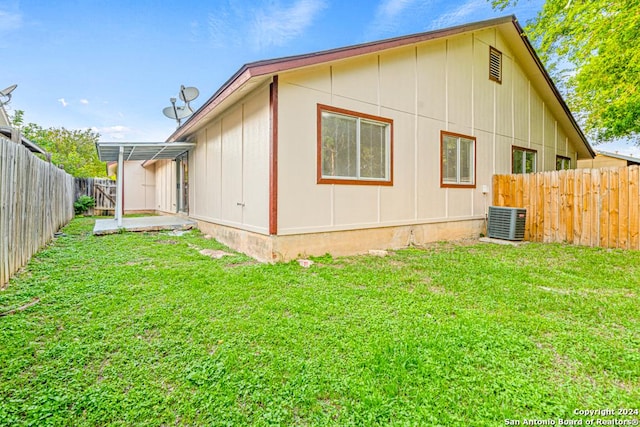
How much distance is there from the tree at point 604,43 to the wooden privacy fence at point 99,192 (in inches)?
729

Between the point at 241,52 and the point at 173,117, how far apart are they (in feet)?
23.7

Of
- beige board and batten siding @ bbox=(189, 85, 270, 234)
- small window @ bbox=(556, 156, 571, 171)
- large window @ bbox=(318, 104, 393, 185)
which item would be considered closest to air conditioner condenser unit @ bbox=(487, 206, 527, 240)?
large window @ bbox=(318, 104, 393, 185)

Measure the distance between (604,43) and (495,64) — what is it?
101 inches


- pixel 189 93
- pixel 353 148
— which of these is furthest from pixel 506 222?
pixel 189 93

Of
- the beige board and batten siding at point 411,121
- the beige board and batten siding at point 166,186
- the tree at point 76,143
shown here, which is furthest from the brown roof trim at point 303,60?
the tree at point 76,143

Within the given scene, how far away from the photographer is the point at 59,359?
2.09 meters

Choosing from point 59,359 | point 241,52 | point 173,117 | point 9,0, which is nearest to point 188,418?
point 59,359

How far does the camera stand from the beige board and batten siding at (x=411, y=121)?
5.02 metres

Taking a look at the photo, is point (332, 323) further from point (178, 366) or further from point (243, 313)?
point (178, 366)

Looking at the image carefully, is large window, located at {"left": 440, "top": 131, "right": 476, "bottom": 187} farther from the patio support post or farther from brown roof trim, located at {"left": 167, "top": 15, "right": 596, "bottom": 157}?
the patio support post

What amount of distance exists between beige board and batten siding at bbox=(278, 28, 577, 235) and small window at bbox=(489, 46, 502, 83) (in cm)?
19

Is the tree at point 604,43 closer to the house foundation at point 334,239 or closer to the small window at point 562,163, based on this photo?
the small window at point 562,163

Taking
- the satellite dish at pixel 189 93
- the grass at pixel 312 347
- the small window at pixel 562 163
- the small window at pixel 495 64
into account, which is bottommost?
the grass at pixel 312 347

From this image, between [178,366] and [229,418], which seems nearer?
[229,418]
